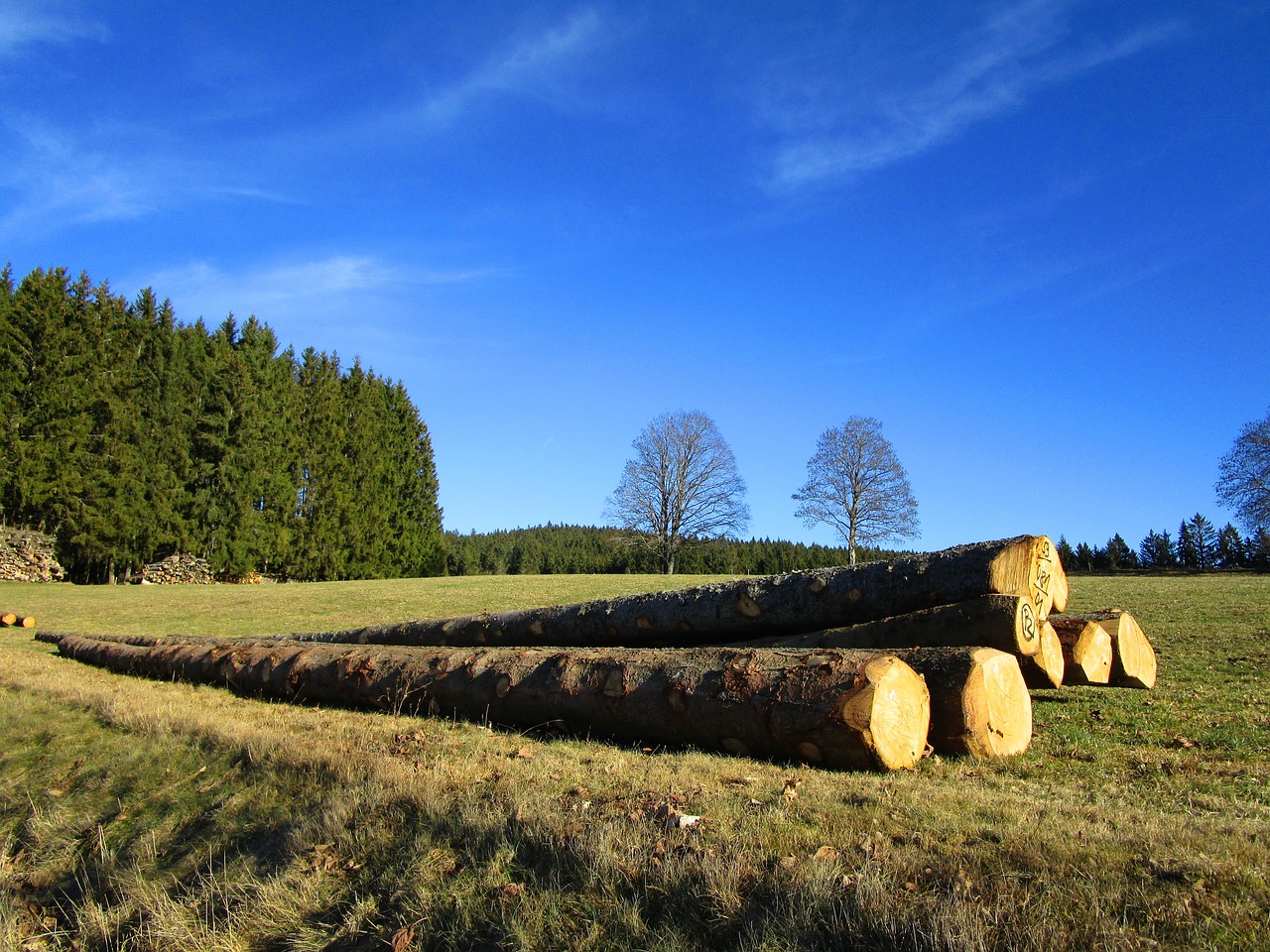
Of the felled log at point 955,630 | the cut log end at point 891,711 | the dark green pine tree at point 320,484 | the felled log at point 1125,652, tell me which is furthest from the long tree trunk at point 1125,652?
the dark green pine tree at point 320,484

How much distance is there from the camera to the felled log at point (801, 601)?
23.2 feet

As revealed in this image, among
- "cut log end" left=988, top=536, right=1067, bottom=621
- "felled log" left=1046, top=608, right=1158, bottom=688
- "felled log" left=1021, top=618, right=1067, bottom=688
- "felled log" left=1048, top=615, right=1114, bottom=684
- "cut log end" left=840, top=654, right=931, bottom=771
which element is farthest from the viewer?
"felled log" left=1046, top=608, right=1158, bottom=688

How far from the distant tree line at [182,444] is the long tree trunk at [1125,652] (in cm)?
3534

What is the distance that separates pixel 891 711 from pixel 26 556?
37384 millimetres

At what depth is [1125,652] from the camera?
789cm

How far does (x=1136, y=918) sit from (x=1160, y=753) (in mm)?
3831

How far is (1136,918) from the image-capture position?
2867mm

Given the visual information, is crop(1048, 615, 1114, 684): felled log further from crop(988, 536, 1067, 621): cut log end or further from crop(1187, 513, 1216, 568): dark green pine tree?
crop(1187, 513, 1216, 568): dark green pine tree

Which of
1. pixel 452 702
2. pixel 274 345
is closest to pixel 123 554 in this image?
pixel 274 345

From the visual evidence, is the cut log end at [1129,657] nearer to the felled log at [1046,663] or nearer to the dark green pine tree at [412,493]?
the felled log at [1046,663]

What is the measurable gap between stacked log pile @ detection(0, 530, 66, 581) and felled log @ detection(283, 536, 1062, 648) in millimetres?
31134

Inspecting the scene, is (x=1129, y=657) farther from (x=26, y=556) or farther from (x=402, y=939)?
(x=26, y=556)

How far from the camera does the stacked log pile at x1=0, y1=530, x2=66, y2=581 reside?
1206 inches

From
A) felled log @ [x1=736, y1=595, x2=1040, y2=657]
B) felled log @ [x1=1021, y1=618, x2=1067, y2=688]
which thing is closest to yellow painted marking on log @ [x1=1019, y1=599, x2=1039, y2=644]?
felled log @ [x1=736, y1=595, x2=1040, y2=657]
